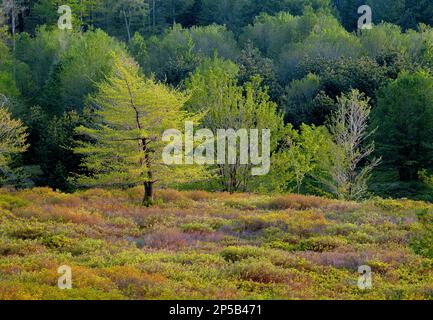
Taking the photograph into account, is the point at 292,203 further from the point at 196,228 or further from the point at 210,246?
the point at 210,246

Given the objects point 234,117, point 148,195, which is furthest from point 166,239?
point 234,117

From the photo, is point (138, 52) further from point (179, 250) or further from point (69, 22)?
point (179, 250)

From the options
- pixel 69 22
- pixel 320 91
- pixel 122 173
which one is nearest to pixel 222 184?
pixel 122 173

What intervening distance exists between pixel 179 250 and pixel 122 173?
8621 millimetres

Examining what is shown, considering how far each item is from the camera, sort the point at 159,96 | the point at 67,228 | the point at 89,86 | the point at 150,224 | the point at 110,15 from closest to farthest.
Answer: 1. the point at 67,228
2. the point at 150,224
3. the point at 159,96
4. the point at 89,86
5. the point at 110,15

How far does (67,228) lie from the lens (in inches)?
876

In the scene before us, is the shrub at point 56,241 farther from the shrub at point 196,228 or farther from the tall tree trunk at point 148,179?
the tall tree trunk at point 148,179

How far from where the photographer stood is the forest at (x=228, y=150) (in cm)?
2006

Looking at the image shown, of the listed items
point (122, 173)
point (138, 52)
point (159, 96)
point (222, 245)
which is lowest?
point (222, 245)

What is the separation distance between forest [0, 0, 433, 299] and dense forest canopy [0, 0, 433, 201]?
0.54 feet

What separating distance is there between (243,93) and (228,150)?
→ 77.4 feet

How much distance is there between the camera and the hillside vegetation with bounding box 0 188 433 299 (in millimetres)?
14148

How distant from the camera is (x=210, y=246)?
2031 centimetres
